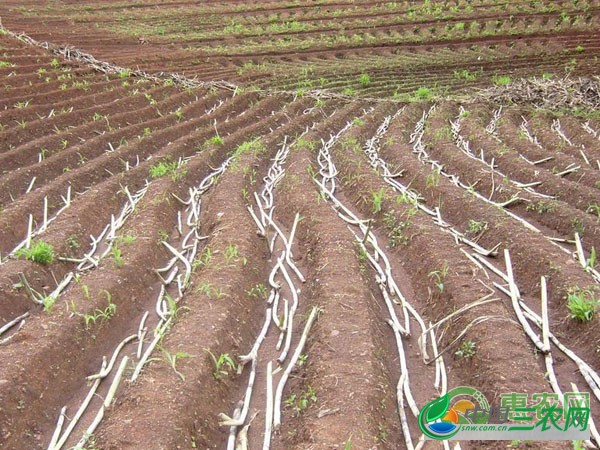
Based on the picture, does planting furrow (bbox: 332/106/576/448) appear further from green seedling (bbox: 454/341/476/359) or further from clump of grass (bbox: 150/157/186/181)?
clump of grass (bbox: 150/157/186/181)

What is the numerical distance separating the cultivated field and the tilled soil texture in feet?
3.68

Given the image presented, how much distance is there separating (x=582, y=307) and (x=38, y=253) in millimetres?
4992

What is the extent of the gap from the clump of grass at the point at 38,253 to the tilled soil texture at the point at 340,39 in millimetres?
8586

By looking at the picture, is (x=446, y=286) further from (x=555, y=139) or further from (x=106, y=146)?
(x=106, y=146)

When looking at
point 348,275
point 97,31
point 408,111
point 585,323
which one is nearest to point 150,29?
point 97,31

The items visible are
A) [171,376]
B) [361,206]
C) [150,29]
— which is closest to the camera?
[171,376]

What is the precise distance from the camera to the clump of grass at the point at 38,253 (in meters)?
5.20

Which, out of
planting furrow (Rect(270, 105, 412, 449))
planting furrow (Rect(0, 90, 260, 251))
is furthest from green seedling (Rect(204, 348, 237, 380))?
planting furrow (Rect(0, 90, 260, 251))

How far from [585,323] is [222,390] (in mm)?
2922

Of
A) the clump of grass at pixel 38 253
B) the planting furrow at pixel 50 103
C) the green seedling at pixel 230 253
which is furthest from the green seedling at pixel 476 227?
the planting furrow at pixel 50 103

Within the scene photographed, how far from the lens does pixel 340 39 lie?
16.6 m

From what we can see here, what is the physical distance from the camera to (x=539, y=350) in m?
4.04

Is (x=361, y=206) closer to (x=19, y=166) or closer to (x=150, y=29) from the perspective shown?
(x=19, y=166)

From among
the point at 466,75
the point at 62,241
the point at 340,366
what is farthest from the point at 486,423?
the point at 466,75
